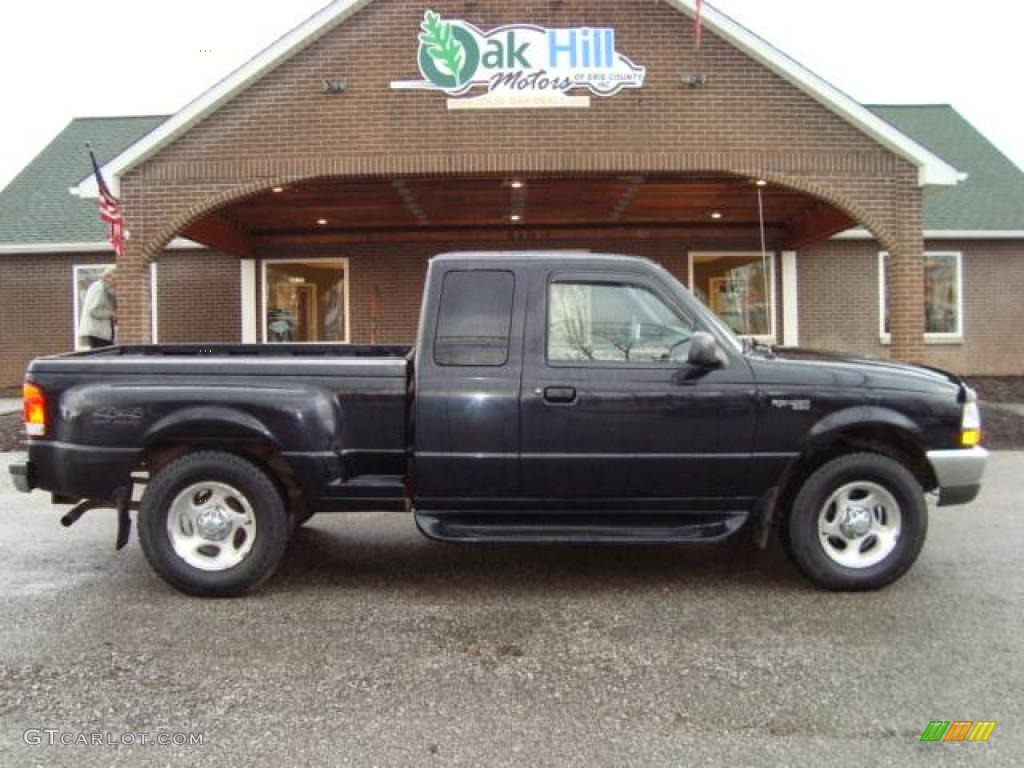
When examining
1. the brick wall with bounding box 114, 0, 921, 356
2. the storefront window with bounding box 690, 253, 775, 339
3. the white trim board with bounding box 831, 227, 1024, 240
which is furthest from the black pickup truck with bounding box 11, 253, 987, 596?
the white trim board with bounding box 831, 227, 1024, 240

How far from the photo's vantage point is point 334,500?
4.95m

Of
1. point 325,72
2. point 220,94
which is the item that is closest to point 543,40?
point 325,72

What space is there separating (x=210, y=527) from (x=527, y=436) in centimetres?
185

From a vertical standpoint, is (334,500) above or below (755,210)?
below

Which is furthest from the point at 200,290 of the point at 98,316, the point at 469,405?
the point at 469,405

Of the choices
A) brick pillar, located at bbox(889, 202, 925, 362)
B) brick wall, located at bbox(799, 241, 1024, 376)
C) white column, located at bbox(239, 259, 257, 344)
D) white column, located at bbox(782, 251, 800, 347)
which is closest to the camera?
brick pillar, located at bbox(889, 202, 925, 362)

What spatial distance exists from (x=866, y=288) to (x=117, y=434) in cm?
1546

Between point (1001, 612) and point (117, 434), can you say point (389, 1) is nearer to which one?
point (117, 434)

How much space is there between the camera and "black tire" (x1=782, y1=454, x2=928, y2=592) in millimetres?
4910

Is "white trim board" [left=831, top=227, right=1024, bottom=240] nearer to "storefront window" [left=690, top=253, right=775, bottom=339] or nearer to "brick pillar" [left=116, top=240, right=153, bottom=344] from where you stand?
"storefront window" [left=690, top=253, right=775, bottom=339]

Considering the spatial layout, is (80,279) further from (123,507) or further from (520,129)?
(123,507)

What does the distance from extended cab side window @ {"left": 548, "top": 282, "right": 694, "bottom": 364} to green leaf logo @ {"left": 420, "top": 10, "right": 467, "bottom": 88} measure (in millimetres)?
7058

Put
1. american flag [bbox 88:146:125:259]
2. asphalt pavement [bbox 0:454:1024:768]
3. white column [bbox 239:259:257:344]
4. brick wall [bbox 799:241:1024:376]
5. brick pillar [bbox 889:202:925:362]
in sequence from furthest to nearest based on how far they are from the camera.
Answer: brick wall [bbox 799:241:1024:376]
white column [bbox 239:259:257:344]
brick pillar [bbox 889:202:925:362]
american flag [bbox 88:146:125:259]
asphalt pavement [bbox 0:454:1024:768]

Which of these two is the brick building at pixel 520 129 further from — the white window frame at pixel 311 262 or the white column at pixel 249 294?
the white column at pixel 249 294
